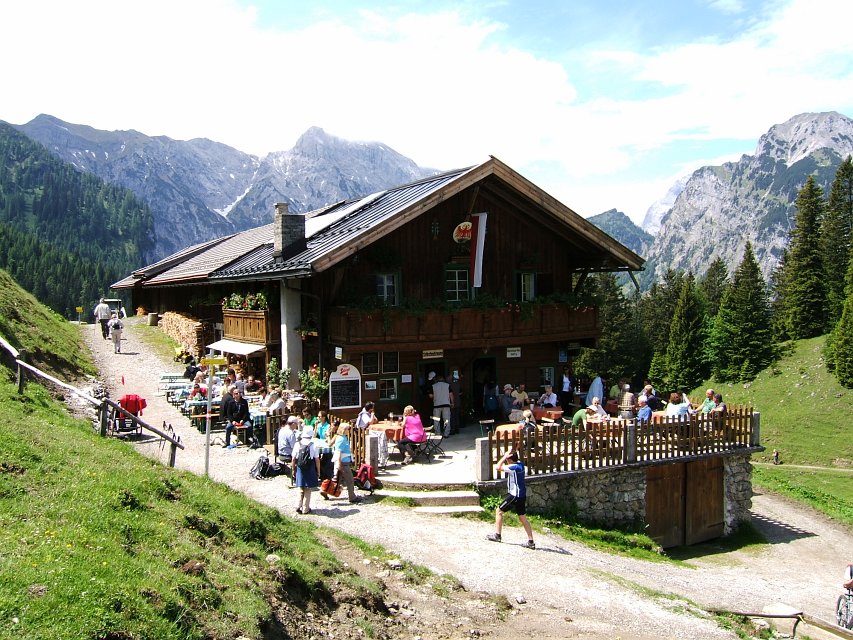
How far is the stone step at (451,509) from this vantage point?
14.4m

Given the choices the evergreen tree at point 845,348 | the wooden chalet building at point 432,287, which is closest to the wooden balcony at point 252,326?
the wooden chalet building at point 432,287

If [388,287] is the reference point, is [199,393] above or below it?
below

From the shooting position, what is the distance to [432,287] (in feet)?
73.2

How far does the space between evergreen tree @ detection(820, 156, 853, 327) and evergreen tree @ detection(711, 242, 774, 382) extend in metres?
6.09

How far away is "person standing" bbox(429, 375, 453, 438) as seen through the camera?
2031cm

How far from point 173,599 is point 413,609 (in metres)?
3.93

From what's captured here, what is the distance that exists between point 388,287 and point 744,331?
5722cm

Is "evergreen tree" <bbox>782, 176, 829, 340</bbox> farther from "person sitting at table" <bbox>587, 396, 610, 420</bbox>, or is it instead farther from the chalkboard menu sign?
the chalkboard menu sign

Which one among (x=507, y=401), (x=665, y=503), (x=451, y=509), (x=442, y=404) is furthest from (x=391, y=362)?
(x=665, y=503)

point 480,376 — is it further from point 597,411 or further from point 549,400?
point 597,411

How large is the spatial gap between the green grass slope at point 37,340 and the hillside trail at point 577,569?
16.0ft

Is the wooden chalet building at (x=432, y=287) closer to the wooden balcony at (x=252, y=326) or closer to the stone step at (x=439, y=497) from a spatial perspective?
the wooden balcony at (x=252, y=326)

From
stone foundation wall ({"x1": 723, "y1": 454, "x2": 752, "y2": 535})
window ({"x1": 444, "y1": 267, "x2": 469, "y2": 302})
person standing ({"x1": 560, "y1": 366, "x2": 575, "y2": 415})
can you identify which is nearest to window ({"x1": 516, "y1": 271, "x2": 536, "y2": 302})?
window ({"x1": 444, "y1": 267, "x2": 469, "y2": 302})

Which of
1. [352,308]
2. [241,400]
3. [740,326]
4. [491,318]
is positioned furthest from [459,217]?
[740,326]
